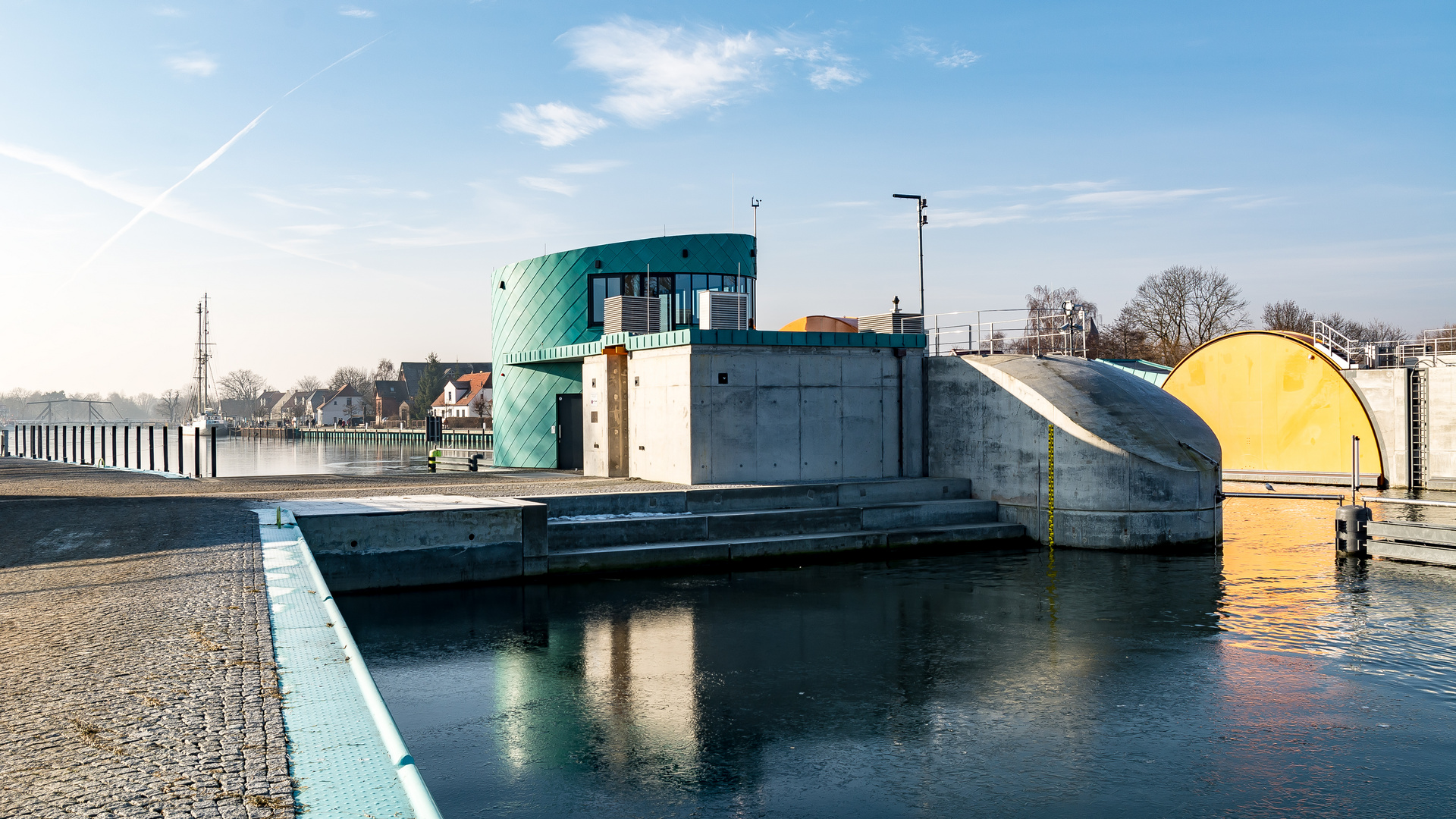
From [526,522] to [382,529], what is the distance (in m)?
2.63

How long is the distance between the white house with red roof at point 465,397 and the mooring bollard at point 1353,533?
99789 mm

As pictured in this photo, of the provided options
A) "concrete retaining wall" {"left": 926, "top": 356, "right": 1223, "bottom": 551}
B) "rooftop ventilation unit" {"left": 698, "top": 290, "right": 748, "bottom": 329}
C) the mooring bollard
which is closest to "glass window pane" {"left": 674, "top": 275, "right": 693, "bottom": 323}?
"rooftop ventilation unit" {"left": 698, "top": 290, "right": 748, "bottom": 329}

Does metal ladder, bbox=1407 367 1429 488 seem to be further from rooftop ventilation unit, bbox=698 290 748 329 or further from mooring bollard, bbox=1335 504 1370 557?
rooftop ventilation unit, bbox=698 290 748 329

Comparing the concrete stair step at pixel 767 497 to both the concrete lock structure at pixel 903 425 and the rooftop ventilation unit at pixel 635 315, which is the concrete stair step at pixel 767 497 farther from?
the rooftop ventilation unit at pixel 635 315

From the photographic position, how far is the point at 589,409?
29.0m

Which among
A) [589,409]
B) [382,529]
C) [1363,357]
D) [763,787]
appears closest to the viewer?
[763,787]

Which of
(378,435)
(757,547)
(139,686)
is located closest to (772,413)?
(757,547)

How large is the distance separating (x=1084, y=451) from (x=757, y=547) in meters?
8.16

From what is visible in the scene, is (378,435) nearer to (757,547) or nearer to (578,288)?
(578,288)

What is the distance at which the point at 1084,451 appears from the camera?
23.5m

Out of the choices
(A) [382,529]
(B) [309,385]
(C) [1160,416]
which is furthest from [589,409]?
(B) [309,385]

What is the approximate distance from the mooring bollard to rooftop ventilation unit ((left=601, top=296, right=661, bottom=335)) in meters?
17.6

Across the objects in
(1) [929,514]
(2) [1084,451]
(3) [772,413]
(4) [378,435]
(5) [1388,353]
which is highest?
(5) [1388,353]

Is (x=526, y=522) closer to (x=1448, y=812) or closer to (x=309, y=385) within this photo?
(x=1448, y=812)
